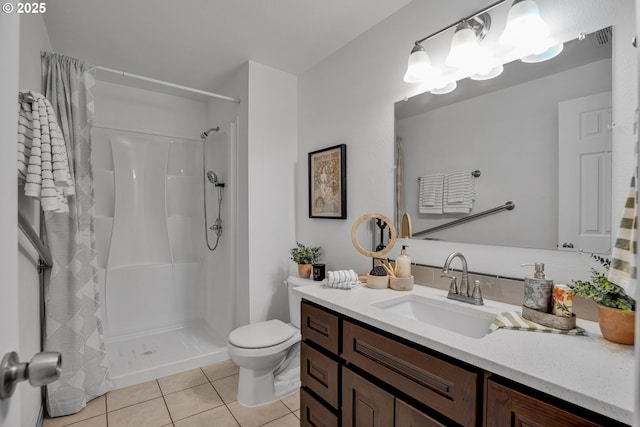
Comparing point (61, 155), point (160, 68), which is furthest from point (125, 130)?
point (61, 155)

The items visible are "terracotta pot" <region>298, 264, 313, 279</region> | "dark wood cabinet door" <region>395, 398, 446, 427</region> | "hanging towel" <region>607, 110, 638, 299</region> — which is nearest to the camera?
"hanging towel" <region>607, 110, 638, 299</region>

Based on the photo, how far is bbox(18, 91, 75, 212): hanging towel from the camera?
1294 mm

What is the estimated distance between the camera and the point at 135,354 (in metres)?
2.59

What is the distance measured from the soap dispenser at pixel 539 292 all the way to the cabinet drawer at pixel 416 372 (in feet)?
1.30

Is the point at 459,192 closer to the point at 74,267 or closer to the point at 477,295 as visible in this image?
the point at 477,295

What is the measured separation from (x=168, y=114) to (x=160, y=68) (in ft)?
2.18

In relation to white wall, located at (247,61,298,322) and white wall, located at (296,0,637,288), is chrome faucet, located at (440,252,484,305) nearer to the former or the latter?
white wall, located at (296,0,637,288)

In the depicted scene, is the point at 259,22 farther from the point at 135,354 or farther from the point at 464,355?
the point at 135,354

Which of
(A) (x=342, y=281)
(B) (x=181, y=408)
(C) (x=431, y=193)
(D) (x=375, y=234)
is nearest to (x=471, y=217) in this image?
(C) (x=431, y=193)

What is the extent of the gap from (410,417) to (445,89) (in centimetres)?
149

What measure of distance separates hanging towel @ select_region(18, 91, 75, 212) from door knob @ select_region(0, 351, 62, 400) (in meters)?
1.15

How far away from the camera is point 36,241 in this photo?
4.65 ft

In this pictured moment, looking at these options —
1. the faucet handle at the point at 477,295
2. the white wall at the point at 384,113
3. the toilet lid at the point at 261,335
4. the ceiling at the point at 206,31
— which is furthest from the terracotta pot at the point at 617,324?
the ceiling at the point at 206,31

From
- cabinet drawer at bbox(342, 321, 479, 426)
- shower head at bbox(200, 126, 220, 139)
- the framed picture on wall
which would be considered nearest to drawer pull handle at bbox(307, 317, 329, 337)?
cabinet drawer at bbox(342, 321, 479, 426)
